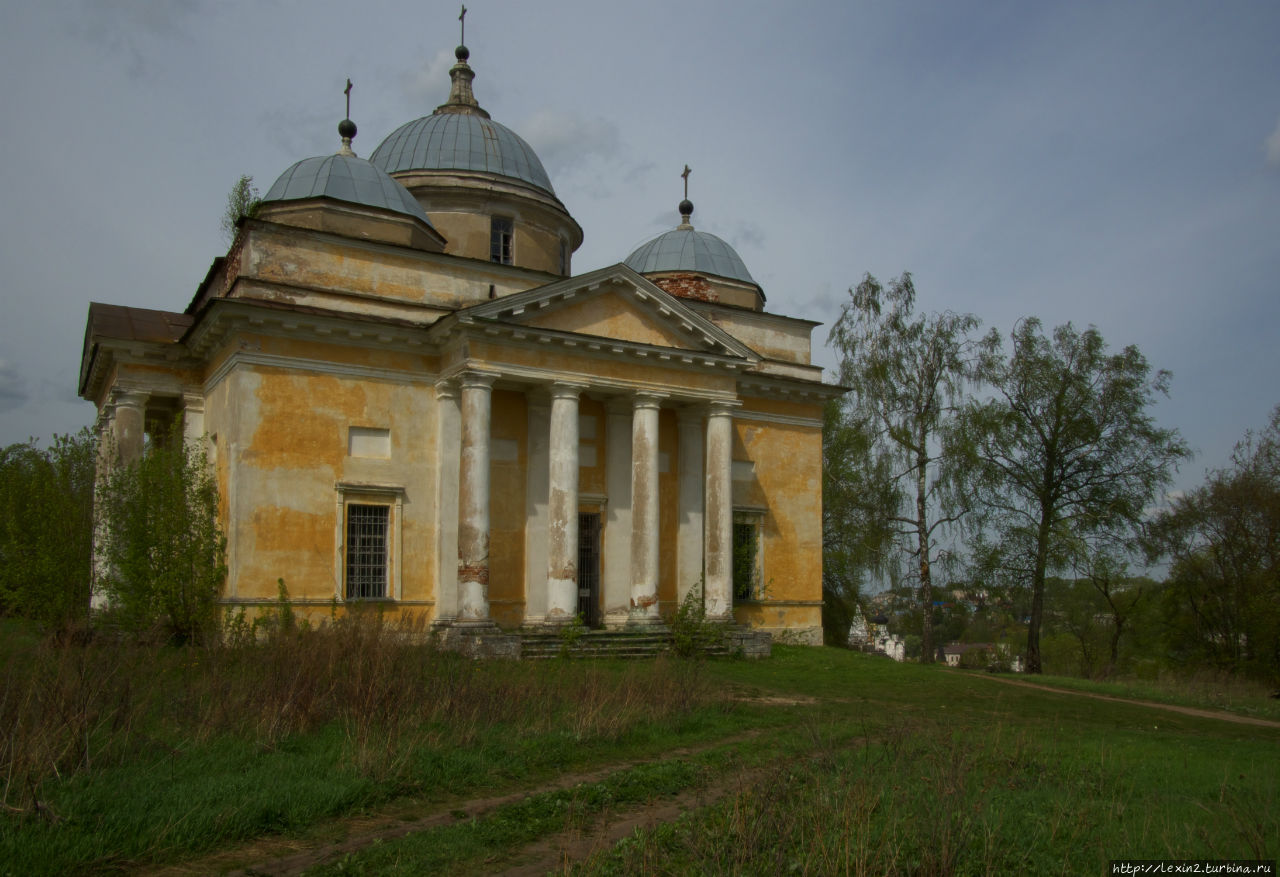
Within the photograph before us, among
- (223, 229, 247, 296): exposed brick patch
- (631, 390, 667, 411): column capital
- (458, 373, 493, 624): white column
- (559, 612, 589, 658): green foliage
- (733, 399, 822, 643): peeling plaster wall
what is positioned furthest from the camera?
(733, 399, 822, 643): peeling plaster wall

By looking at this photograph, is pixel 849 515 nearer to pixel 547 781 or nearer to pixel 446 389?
pixel 446 389

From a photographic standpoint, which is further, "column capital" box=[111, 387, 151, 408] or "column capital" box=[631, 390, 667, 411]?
"column capital" box=[631, 390, 667, 411]

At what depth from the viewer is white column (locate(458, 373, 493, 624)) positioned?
17.0 m

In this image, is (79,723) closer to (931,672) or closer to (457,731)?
(457,731)

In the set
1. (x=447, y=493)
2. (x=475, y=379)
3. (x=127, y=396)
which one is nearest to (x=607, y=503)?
(x=447, y=493)

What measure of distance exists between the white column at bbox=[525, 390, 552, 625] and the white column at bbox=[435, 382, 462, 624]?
151cm

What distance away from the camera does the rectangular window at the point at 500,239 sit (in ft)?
78.1

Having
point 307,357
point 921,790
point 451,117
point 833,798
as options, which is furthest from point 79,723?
point 451,117

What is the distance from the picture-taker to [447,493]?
18.2 meters

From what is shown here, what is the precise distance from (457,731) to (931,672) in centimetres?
1310

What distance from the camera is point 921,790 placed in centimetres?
679

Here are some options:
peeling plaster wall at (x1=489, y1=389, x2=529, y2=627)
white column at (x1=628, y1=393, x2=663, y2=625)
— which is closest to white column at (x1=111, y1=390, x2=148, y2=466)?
peeling plaster wall at (x1=489, y1=389, x2=529, y2=627)

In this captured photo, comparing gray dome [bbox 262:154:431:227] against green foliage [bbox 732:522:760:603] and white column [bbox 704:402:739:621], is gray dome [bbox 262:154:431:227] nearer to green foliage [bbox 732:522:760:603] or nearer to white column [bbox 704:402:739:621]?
white column [bbox 704:402:739:621]

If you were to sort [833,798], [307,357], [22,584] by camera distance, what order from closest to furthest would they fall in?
[833,798] → [22,584] → [307,357]
